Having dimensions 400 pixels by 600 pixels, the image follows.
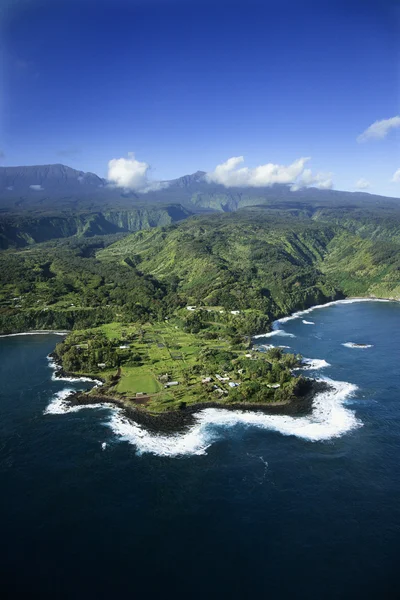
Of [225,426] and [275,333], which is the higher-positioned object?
[225,426]

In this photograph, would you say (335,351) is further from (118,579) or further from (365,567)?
(118,579)

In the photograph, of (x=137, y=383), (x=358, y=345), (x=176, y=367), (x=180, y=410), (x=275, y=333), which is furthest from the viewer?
(x=275, y=333)

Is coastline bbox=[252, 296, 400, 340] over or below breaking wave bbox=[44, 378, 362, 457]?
below

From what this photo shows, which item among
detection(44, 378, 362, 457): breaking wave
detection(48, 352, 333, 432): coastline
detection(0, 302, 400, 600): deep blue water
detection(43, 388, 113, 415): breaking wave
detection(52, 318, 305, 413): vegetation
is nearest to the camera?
detection(0, 302, 400, 600): deep blue water

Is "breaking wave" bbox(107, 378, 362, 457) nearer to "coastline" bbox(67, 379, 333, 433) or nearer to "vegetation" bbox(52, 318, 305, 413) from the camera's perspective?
"coastline" bbox(67, 379, 333, 433)

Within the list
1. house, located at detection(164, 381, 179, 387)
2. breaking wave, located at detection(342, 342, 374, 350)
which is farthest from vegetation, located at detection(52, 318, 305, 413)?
breaking wave, located at detection(342, 342, 374, 350)

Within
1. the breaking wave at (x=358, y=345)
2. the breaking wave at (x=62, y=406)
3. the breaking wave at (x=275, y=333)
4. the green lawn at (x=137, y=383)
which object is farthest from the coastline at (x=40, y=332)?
the breaking wave at (x=358, y=345)

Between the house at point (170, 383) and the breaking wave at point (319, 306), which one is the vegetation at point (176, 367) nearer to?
the house at point (170, 383)

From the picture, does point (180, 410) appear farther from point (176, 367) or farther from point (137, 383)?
point (176, 367)

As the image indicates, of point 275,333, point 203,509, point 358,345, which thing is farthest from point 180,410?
point 275,333

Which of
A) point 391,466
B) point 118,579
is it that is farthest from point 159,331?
point 118,579
